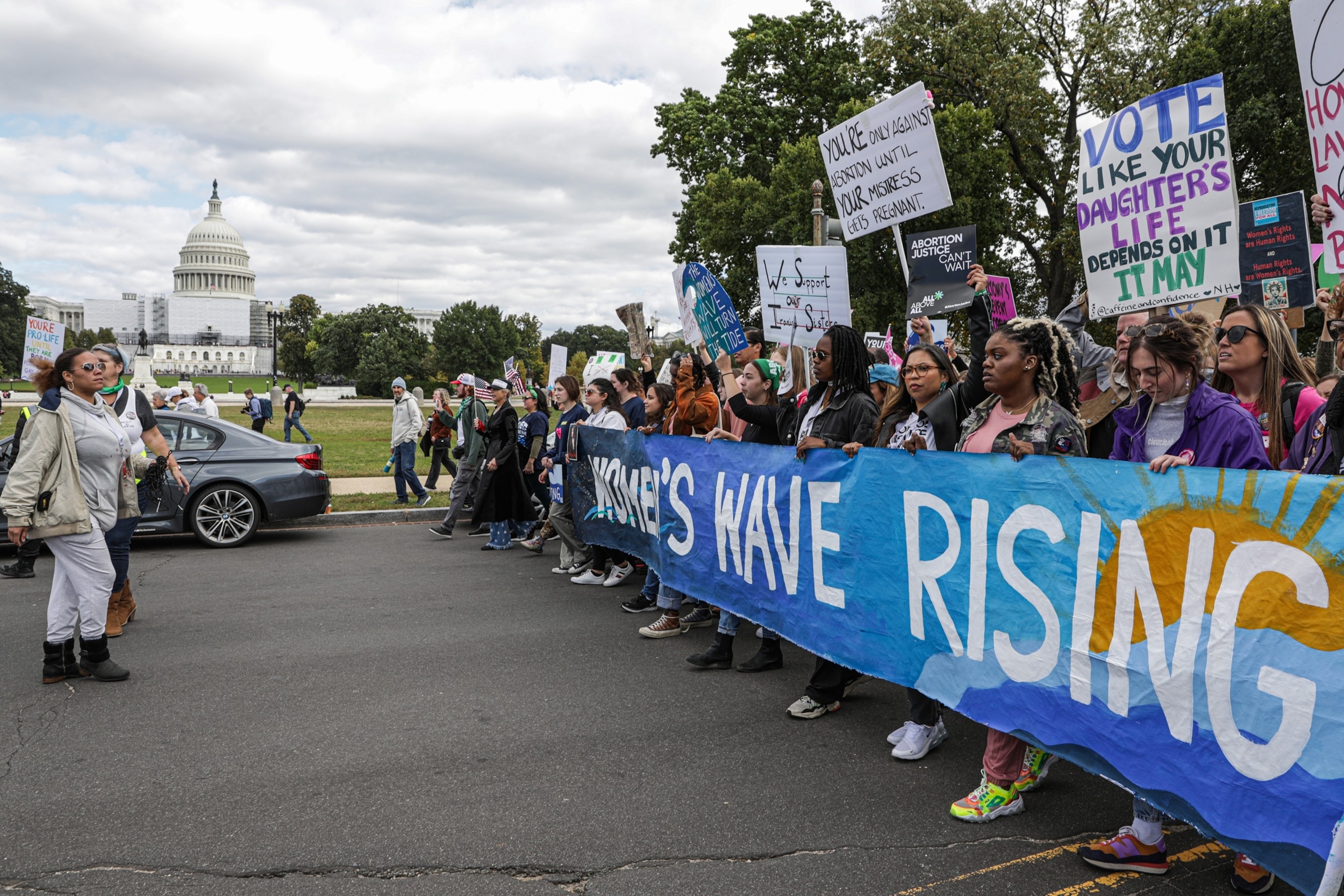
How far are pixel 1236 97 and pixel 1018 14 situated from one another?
221 inches

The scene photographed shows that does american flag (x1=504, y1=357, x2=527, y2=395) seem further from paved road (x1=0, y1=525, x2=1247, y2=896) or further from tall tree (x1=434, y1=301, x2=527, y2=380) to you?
tall tree (x1=434, y1=301, x2=527, y2=380)

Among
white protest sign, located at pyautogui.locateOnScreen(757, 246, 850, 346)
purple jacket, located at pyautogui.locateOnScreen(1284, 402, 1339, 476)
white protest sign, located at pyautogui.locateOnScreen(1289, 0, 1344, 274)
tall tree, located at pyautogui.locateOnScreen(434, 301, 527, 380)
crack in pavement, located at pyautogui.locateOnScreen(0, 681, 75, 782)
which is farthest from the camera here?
tall tree, located at pyautogui.locateOnScreen(434, 301, 527, 380)

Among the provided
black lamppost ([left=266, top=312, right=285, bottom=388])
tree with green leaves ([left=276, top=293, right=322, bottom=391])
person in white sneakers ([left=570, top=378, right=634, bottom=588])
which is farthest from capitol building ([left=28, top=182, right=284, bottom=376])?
person in white sneakers ([left=570, top=378, right=634, bottom=588])

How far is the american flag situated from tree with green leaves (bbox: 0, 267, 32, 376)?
8259cm

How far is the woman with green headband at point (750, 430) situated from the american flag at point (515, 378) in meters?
4.81

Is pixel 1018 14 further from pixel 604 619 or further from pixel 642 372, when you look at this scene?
pixel 604 619

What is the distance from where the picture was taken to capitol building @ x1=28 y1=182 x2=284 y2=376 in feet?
483

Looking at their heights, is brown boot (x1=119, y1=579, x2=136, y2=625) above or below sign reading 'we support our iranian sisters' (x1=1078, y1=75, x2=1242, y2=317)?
below

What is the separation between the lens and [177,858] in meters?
3.22

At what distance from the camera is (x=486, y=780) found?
12.7 feet

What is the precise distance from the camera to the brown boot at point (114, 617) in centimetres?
603

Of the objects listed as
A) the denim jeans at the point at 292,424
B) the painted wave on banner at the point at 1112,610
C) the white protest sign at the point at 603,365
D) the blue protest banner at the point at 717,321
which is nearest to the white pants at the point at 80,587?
the painted wave on banner at the point at 1112,610

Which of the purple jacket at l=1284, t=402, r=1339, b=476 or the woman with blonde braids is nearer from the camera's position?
the purple jacket at l=1284, t=402, r=1339, b=476

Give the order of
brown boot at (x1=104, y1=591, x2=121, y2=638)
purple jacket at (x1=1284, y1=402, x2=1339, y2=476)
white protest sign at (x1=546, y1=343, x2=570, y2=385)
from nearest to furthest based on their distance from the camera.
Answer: purple jacket at (x1=1284, y1=402, x2=1339, y2=476) → brown boot at (x1=104, y1=591, x2=121, y2=638) → white protest sign at (x1=546, y1=343, x2=570, y2=385)
